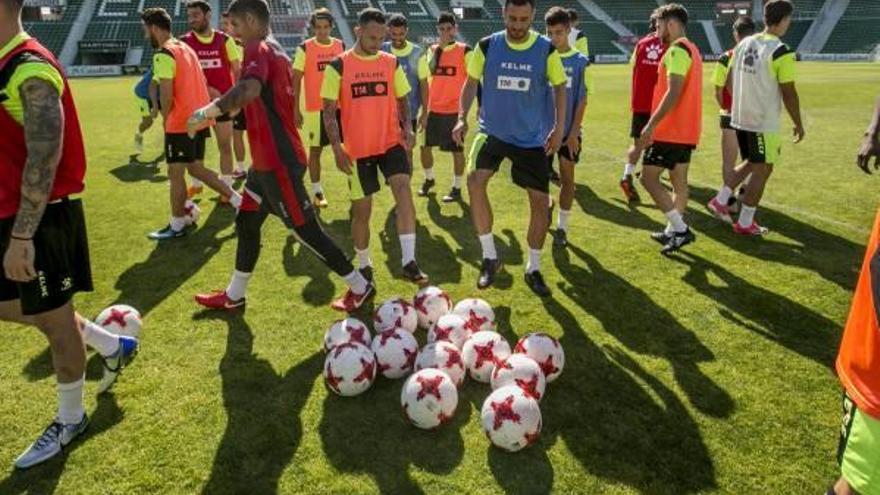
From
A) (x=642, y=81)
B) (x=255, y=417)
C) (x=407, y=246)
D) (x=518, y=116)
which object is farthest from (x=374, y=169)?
(x=642, y=81)

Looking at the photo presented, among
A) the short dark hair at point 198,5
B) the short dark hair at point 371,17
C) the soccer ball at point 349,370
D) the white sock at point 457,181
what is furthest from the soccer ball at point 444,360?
the short dark hair at point 198,5

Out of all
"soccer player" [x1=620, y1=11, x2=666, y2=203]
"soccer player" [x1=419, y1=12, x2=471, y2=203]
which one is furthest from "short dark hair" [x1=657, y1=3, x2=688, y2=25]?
"soccer player" [x1=419, y1=12, x2=471, y2=203]

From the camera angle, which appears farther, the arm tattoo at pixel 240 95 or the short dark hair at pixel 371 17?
the short dark hair at pixel 371 17

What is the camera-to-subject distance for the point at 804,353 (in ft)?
15.4

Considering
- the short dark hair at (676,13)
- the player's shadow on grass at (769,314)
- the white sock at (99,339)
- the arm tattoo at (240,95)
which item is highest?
the short dark hair at (676,13)

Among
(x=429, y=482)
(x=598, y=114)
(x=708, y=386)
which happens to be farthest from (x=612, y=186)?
(x=598, y=114)

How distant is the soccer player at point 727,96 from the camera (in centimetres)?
835

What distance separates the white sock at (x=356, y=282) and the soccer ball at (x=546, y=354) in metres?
1.76

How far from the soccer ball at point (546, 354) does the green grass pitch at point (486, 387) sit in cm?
16

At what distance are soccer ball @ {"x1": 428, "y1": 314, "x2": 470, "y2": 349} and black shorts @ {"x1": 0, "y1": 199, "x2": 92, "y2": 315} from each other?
2.34m

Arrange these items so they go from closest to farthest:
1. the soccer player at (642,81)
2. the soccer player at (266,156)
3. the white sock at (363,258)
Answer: the soccer player at (266,156) < the white sock at (363,258) < the soccer player at (642,81)

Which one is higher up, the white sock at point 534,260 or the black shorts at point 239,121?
the black shorts at point 239,121

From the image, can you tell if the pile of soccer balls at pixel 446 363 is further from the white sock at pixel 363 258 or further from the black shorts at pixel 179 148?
the black shorts at pixel 179 148

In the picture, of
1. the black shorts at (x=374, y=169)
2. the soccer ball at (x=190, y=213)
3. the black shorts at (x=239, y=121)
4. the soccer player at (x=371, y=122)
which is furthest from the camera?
the black shorts at (x=239, y=121)
